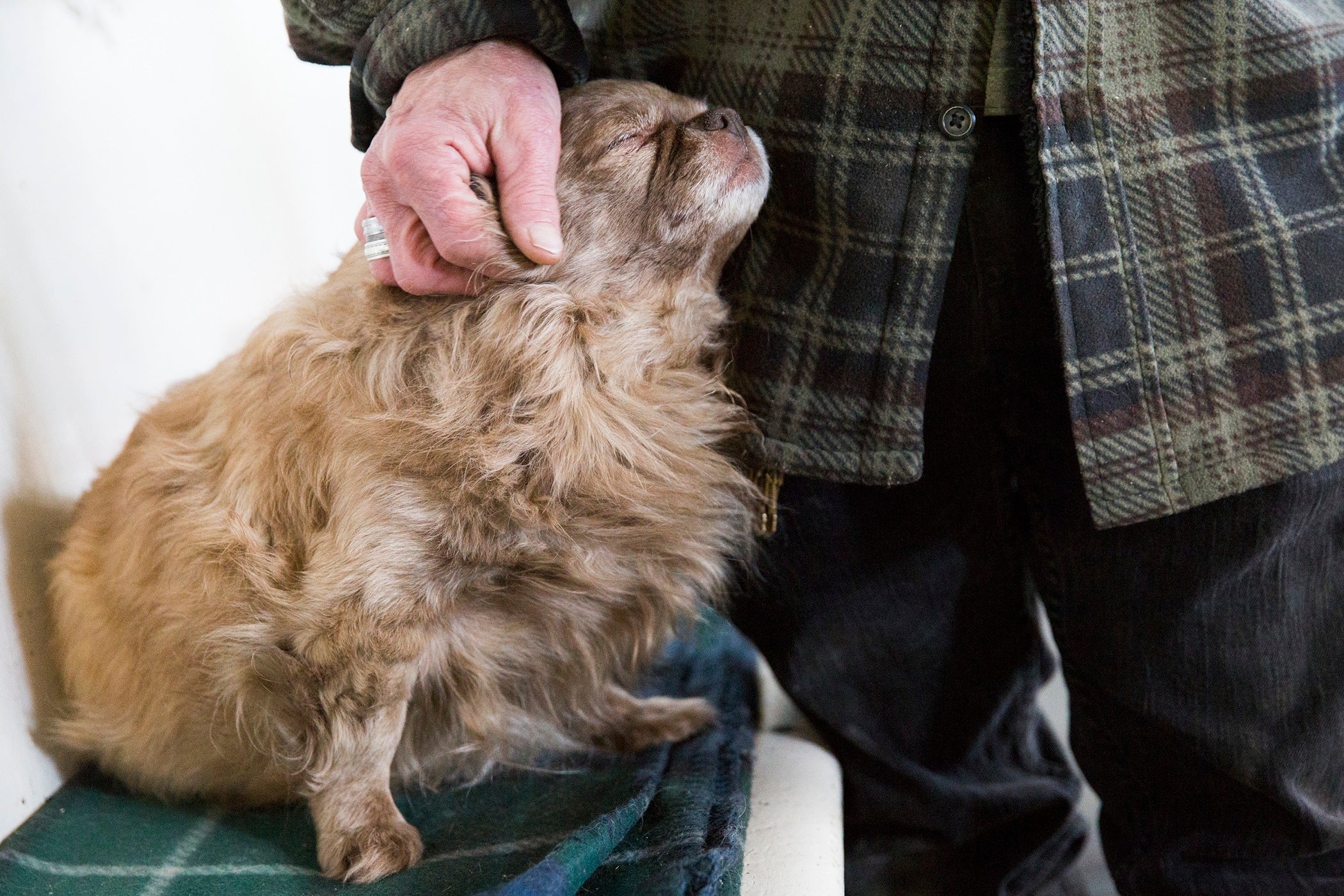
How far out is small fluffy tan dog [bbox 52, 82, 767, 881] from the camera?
0.94 metres

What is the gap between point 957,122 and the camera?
0.85m

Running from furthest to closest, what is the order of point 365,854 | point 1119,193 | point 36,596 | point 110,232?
point 110,232
point 36,596
point 365,854
point 1119,193

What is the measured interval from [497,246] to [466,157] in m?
0.10

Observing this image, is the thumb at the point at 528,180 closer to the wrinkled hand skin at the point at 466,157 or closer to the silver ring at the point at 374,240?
the wrinkled hand skin at the point at 466,157

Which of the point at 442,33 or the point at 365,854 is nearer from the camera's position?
the point at 442,33

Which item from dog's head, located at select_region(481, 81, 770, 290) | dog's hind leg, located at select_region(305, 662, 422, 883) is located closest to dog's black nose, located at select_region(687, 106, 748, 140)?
dog's head, located at select_region(481, 81, 770, 290)

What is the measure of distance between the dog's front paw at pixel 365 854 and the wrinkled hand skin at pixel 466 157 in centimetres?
55

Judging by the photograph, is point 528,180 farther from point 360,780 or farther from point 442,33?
point 360,780

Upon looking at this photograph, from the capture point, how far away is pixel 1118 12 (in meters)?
0.83

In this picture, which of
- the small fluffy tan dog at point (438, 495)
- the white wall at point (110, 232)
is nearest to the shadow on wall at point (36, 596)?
the white wall at point (110, 232)

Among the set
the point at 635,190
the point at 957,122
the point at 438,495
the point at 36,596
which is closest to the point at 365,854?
the point at 438,495

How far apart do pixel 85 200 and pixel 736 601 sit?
1.04m

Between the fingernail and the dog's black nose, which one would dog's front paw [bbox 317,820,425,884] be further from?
the dog's black nose

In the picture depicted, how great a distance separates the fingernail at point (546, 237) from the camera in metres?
0.88
